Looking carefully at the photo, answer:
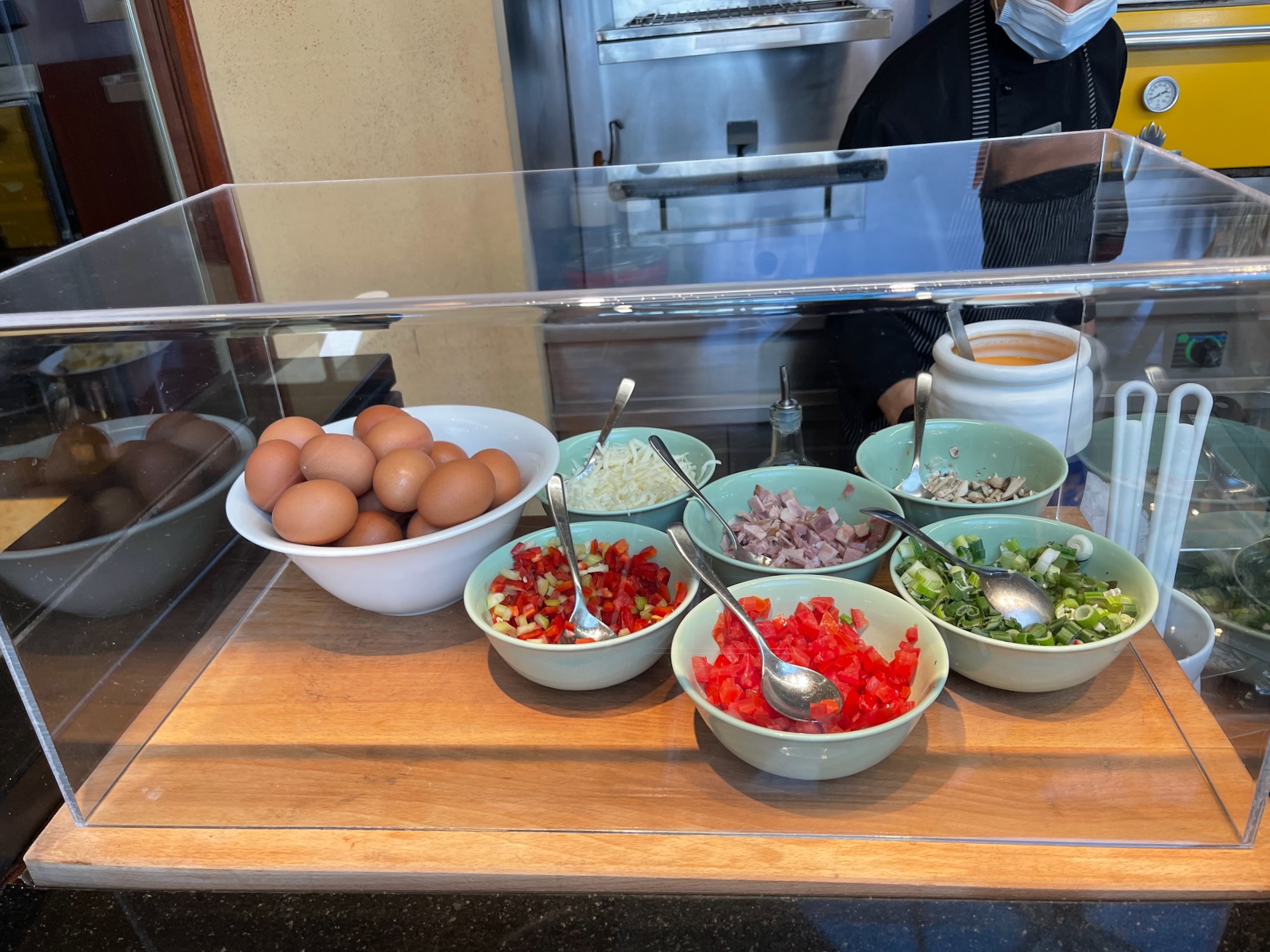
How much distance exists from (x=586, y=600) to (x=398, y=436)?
24 centimetres

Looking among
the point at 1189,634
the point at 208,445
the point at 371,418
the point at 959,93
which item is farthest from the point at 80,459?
the point at 959,93

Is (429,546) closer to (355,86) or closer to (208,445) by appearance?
(208,445)

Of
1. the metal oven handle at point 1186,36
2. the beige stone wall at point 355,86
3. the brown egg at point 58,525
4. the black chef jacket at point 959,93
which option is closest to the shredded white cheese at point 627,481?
the brown egg at point 58,525

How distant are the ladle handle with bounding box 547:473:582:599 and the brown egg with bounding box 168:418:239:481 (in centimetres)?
36

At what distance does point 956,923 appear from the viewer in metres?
→ 0.59

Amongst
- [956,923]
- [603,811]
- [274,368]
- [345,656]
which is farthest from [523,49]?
[956,923]

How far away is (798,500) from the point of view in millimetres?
889

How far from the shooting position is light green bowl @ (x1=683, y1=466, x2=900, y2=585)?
0.78m

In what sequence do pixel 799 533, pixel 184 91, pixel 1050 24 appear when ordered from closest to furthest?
1. pixel 799 533
2. pixel 1050 24
3. pixel 184 91

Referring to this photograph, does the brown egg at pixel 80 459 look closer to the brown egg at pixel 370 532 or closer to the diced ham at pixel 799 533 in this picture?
the brown egg at pixel 370 532

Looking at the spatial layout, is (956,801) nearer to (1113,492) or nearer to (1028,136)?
(1113,492)

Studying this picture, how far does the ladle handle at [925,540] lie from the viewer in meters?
0.75

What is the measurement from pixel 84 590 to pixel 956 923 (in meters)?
0.76

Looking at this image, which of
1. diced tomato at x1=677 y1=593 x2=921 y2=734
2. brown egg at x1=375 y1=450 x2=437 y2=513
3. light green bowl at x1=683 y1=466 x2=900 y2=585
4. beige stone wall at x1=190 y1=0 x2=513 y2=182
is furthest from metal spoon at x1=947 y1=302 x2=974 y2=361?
beige stone wall at x1=190 y1=0 x2=513 y2=182
